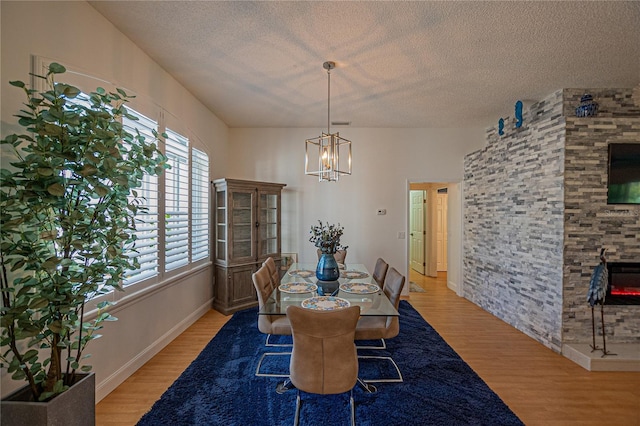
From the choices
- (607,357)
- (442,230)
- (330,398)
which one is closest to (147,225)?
(330,398)

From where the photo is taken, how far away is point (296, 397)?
7.66 ft

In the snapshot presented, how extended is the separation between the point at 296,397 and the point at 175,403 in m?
0.94

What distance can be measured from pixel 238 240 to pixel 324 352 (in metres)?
2.94

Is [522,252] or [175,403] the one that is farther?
[522,252]

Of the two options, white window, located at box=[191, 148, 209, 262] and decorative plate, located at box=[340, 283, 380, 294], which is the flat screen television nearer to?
decorative plate, located at box=[340, 283, 380, 294]

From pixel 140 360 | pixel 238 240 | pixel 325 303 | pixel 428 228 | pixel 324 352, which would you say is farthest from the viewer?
pixel 428 228

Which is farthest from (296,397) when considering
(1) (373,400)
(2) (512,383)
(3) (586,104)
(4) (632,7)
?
(3) (586,104)

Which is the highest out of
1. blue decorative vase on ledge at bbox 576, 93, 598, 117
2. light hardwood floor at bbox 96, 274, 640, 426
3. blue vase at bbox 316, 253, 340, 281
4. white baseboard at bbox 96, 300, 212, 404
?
blue decorative vase on ledge at bbox 576, 93, 598, 117

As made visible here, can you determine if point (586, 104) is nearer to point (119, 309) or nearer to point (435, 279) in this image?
point (435, 279)

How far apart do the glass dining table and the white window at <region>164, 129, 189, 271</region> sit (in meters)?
1.37

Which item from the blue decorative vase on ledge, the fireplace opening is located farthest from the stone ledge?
the blue decorative vase on ledge

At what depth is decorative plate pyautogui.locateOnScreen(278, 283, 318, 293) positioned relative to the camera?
2.66 m

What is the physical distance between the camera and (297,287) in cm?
275

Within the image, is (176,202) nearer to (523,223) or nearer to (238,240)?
(238,240)
